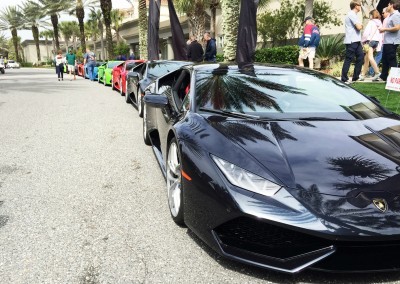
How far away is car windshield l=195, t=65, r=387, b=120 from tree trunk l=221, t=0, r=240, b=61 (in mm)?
7794

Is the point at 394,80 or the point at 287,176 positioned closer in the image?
the point at 287,176

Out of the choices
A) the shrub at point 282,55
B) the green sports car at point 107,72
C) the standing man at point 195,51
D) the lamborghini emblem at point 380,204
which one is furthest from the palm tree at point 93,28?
the lamborghini emblem at point 380,204

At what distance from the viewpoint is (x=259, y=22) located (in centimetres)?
2289

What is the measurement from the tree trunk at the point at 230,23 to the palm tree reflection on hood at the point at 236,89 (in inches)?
310

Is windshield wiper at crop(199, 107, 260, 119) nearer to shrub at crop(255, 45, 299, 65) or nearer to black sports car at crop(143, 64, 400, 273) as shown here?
black sports car at crop(143, 64, 400, 273)

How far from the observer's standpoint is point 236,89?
332 cm

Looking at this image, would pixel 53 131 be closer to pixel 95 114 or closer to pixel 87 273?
pixel 95 114

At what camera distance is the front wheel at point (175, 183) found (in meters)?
2.73

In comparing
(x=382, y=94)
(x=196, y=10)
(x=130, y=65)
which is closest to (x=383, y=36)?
(x=382, y=94)

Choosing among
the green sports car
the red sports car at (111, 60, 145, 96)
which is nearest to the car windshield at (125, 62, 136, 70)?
the red sports car at (111, 60, 145, 96)

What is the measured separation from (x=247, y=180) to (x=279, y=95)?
1.37 meters

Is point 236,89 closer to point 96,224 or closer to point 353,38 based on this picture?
point 96,224

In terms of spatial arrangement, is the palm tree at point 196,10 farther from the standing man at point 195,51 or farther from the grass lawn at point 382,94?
the grass lawn at point 382,94

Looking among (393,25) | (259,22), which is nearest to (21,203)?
(393,25)
